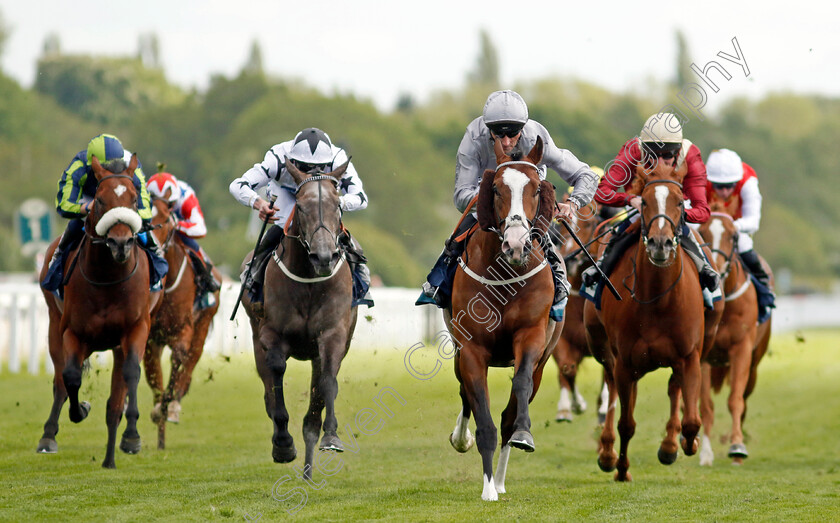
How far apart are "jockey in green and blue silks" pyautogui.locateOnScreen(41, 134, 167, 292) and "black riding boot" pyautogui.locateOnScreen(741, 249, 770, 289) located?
5.22 metres

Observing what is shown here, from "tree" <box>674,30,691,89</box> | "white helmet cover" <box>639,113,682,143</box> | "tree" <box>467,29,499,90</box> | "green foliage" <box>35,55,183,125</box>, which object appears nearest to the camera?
"white helmet cover" <box>639,113,682,143</box>

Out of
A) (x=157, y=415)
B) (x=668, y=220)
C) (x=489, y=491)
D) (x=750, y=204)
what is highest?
(x=750, y=204)

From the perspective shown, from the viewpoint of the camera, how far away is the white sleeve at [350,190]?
26.5ft

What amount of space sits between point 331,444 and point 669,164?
301 centimetres

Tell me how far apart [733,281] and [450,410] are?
9.50ft

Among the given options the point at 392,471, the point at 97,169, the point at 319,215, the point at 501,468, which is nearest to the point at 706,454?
the point at 392,471

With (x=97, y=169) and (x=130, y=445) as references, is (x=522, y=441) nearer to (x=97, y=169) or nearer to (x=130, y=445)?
(x=130, y=445)

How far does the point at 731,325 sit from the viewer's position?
398 inches

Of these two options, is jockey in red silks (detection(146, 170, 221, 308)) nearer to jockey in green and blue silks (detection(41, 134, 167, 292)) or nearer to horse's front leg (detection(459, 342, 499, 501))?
jockey in green and blue silks (detection(41, 134, 167, 292))

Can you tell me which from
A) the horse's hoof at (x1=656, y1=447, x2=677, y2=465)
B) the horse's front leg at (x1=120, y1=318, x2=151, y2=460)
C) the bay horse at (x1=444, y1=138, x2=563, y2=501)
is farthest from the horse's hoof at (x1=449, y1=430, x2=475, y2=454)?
the horse's front leg at (x1=120, y1=318, x2=151, y2=460)

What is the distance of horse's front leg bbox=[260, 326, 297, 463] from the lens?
25.2 feet

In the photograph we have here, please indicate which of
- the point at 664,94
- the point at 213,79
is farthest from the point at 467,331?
the point at 664,94

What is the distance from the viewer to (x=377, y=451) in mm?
10359

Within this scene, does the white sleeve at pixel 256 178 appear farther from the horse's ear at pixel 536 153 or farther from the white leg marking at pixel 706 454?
the white leg marking at pixel 706 454
